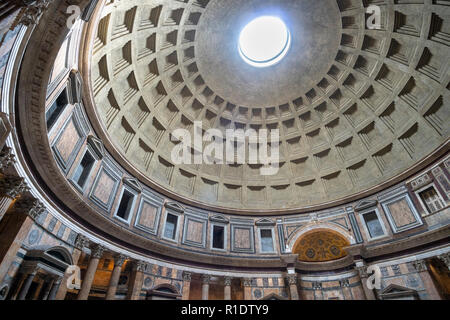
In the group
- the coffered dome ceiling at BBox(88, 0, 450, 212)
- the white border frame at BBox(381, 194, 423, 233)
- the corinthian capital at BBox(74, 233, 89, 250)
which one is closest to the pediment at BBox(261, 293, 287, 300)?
the coffered dome ceiling at BBox(88, 0, 450, 212)

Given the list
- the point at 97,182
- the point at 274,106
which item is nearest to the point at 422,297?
the point at 274,106

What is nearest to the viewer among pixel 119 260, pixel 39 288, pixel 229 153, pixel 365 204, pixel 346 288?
pixel 39 288

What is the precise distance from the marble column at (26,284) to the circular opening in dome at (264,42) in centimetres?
1945

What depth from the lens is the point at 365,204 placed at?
56.4 feet

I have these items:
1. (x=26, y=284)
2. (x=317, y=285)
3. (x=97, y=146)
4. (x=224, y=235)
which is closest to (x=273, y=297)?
(x=317, y=285)

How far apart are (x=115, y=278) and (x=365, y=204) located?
16421 millimetres

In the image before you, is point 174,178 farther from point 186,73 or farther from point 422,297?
point 422,297

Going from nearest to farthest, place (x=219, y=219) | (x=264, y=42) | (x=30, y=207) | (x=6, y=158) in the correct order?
(x=6, y=158) < (x=30, y=207) < (x=219, y=219) < (x=264, y=42)

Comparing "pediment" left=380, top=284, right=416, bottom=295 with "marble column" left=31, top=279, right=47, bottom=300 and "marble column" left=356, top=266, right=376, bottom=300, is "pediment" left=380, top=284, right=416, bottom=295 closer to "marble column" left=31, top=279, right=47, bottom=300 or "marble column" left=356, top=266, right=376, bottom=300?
"marble column" left=356, top=266, right=376, bottom=300

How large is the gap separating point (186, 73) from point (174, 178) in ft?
27.5

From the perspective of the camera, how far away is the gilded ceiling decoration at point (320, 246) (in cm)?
1782

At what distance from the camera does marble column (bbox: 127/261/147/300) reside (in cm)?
1298

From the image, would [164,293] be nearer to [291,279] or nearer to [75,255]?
[75,255]

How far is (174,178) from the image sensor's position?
18891 mm
